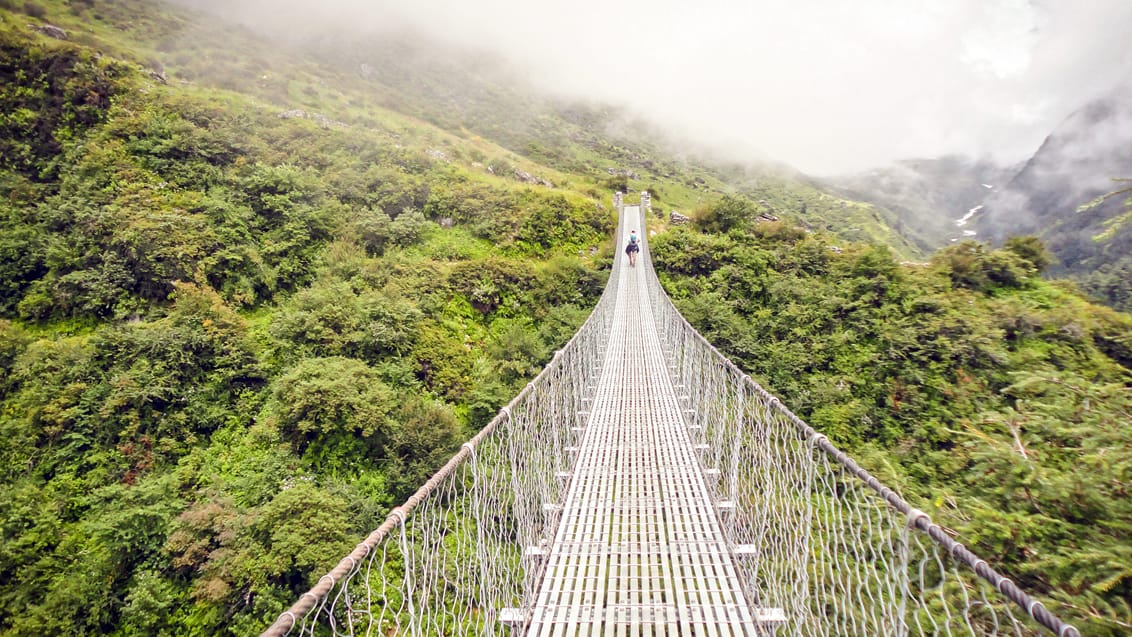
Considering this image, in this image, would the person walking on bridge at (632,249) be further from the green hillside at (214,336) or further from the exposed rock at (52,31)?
the exposed rock at (52,31)

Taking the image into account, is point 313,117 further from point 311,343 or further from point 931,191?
point 931,191

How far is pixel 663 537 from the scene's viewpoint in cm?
300

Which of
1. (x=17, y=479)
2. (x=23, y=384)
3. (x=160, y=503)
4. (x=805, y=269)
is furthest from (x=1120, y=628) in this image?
(x=23, y=384)

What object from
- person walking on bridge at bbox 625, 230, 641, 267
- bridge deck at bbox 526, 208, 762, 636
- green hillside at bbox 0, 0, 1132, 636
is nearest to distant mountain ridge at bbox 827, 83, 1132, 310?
green hillside at bbox 0, 0, 1132, 636

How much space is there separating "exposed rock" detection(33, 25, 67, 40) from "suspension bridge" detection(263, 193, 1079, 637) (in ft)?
68.8

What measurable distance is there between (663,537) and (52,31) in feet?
76.7

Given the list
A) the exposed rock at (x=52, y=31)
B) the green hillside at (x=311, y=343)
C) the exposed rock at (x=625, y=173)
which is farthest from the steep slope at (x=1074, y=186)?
the exposed rock at (x=52, y=31)

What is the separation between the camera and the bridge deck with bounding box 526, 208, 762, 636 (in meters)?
2.35

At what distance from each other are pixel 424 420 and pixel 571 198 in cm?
1093

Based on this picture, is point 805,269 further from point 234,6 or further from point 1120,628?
point 234,6

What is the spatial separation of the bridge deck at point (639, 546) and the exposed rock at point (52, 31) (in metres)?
21.7

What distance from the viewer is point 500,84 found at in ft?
180

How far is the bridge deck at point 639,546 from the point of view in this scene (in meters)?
2.35

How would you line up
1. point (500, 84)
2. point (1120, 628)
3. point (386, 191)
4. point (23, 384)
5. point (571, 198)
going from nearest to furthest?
point (1120, 628) → point (23, 384) → point (386, 191) → point (571, 198) → point (500, 84)
